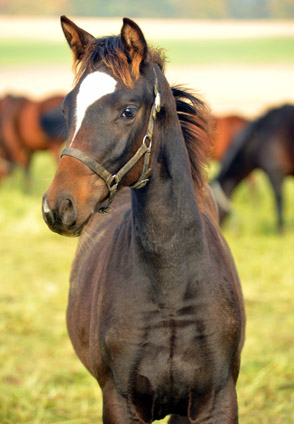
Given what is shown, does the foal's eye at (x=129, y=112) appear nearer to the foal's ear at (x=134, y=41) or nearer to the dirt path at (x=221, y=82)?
the foal's ear at (x=134, y=41)

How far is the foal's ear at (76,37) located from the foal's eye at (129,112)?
14.6 inches

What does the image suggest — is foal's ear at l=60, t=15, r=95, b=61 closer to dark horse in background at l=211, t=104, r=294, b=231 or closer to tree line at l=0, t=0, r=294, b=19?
dark horse in background at l=211, t=104, r=294, b=231

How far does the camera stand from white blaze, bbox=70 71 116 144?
2178mm

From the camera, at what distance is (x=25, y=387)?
437 centimetres

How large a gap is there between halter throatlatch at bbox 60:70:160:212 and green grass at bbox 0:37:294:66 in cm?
2671

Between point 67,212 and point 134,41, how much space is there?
2.32ft

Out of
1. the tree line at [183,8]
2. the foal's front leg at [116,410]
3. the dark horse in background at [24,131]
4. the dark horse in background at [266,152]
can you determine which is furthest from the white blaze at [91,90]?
the tree line at [183,8]

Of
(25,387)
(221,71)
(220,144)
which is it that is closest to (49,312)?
A: (25,387)

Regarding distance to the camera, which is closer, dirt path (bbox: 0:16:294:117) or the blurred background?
the blurred background

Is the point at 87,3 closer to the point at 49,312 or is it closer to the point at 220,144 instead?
the point at 220,144

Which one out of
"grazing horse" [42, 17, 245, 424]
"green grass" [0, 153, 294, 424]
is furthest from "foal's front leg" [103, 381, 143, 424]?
→ "green grass" [0, 153, 294, 424]

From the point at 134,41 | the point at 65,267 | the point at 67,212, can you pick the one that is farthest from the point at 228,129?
the point at 67,212

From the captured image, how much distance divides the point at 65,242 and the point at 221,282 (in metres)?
6.25

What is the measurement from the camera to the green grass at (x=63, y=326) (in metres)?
4.12
